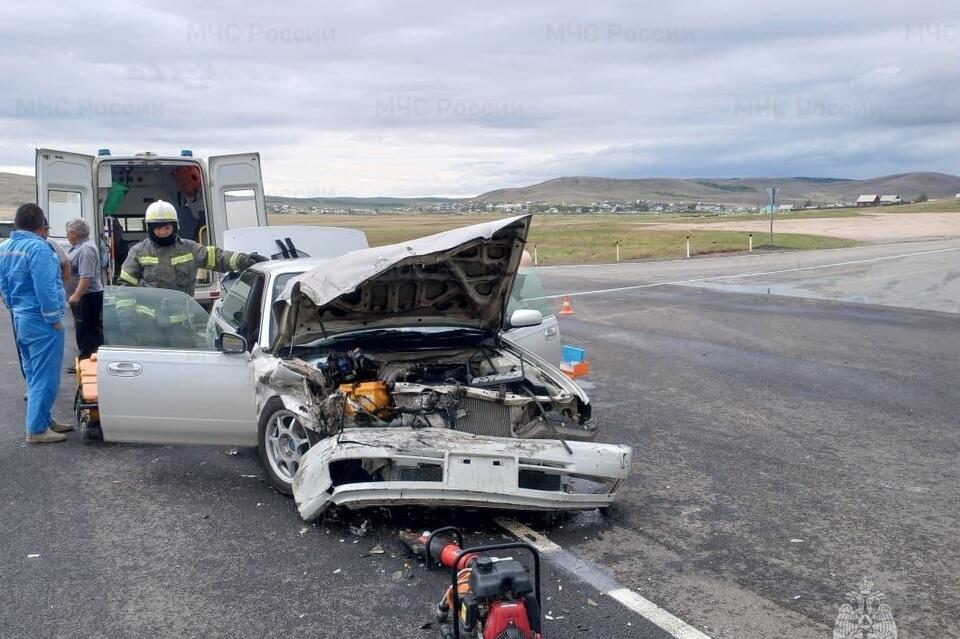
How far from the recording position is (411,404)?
5445mm

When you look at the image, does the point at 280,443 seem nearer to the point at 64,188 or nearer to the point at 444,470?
the point at 444,470

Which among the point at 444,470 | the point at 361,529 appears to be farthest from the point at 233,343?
the point at 444,470

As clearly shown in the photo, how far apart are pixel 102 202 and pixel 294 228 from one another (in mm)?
4477

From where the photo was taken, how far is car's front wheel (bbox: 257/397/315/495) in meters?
5.70

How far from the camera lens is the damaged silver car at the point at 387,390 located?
5.02m

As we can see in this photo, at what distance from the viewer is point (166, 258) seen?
8164 millimetres

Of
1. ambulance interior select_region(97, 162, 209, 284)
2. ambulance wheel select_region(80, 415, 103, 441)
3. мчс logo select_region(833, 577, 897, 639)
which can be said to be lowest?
мчс logo select_region(833, 577, 897, 639)

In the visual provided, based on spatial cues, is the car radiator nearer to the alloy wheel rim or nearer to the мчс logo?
the alloy wheel rim

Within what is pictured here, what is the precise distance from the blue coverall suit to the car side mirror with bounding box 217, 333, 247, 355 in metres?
2.01

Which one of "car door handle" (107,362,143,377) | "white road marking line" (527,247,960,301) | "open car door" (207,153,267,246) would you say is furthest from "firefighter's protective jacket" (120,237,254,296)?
"white road marking line" (527,247,960,301)

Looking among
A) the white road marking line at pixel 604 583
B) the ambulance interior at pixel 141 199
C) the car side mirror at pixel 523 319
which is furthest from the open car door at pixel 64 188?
the white road marking line at pixel 604 583

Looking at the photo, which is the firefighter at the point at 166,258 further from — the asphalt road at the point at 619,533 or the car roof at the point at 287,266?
the asphalt road at the point at 619,533

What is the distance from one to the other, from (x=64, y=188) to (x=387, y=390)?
7613 millimetres

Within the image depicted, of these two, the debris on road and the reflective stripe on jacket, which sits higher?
the reflective stripe on jacket
